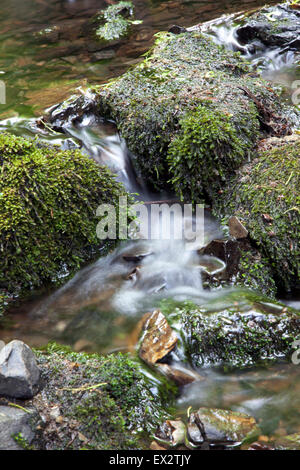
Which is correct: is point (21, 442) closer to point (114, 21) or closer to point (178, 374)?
point (178, 374)

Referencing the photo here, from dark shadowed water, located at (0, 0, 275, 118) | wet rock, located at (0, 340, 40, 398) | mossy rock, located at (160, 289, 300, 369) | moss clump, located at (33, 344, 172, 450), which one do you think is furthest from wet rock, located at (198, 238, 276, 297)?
dark shadowed water, located at (0, 0, 275, 118)

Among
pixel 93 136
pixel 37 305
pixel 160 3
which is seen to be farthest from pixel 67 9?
pixel 37 305

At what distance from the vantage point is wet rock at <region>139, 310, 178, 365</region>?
3.25 metres

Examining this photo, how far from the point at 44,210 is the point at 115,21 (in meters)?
6.91

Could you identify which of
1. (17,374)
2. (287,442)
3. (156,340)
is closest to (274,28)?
(156,340)

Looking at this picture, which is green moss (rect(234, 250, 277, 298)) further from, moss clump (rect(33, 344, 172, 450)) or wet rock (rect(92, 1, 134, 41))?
wet rock (rect(92, 1, 134, 41))

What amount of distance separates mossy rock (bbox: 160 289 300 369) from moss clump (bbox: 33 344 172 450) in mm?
553

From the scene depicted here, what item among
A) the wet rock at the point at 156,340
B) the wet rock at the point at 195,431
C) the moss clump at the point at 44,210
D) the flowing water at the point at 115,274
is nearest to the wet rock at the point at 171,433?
the wet rock at the point at 195,431

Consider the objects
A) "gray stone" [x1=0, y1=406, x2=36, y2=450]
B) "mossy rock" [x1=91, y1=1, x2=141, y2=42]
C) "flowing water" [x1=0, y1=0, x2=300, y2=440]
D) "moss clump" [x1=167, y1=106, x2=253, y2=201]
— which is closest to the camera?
"gray stone" [x1=0, y1=406, x2=36, y2=450]

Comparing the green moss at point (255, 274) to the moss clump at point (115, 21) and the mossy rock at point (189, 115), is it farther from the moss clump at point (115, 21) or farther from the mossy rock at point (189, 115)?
the moss clump at point (115, 21)

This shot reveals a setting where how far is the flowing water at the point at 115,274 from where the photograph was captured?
10.3 ft

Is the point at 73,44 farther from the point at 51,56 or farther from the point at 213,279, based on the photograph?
the point at 213,279

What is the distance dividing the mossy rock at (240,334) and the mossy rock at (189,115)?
63.5 inches

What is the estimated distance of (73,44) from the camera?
28.8 feet
